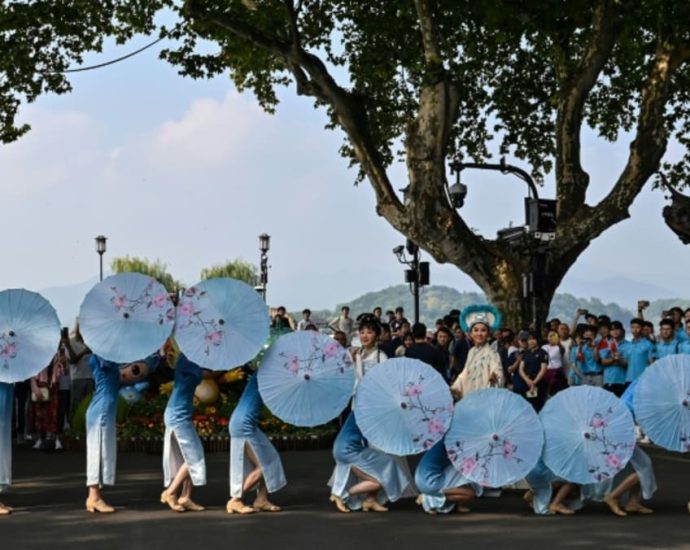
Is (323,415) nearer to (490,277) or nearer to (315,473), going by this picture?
(315,473)

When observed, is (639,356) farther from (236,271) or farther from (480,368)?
(236,271)

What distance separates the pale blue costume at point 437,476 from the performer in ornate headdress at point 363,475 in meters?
0.23

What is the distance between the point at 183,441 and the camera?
35.9ft

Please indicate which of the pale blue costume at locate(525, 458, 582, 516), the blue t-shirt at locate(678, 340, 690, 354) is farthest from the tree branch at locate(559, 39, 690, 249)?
the pale blue costume at locate(525, 458, 582, 516)

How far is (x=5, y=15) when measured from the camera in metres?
25.4

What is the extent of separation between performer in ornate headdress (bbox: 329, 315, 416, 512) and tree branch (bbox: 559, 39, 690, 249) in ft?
49.7

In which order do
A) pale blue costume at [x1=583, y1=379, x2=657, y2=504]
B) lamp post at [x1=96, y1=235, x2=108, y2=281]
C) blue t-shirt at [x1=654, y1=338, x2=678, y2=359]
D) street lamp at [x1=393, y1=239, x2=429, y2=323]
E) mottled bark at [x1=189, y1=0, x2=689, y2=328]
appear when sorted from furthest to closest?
lamp post at [x1=96, y1=235, x2=108, y2=281], street lamp at [x1=393, y1=239, x2=429, y2=323], mottled bark at [x1=189, y1=0, x2=689, y2=328], blue t-shirt at [x1=654, y1=338, x2=678, y2=359], pale blue costume at [x1=583, y1=379, x2=657, y2=504]

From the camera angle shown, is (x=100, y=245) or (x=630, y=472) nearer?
(x=630, y=472)

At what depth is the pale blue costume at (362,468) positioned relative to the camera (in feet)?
36.0

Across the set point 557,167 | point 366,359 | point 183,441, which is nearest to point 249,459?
point 183,441

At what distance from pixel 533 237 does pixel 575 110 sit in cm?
290

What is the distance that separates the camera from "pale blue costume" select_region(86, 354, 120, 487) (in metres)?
11.0

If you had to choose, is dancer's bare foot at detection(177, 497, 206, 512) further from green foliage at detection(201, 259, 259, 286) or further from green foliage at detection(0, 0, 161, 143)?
green foliage at detection(201, 259, 259, 286)

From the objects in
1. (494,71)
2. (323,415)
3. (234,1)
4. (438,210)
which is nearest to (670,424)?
(323,415)
